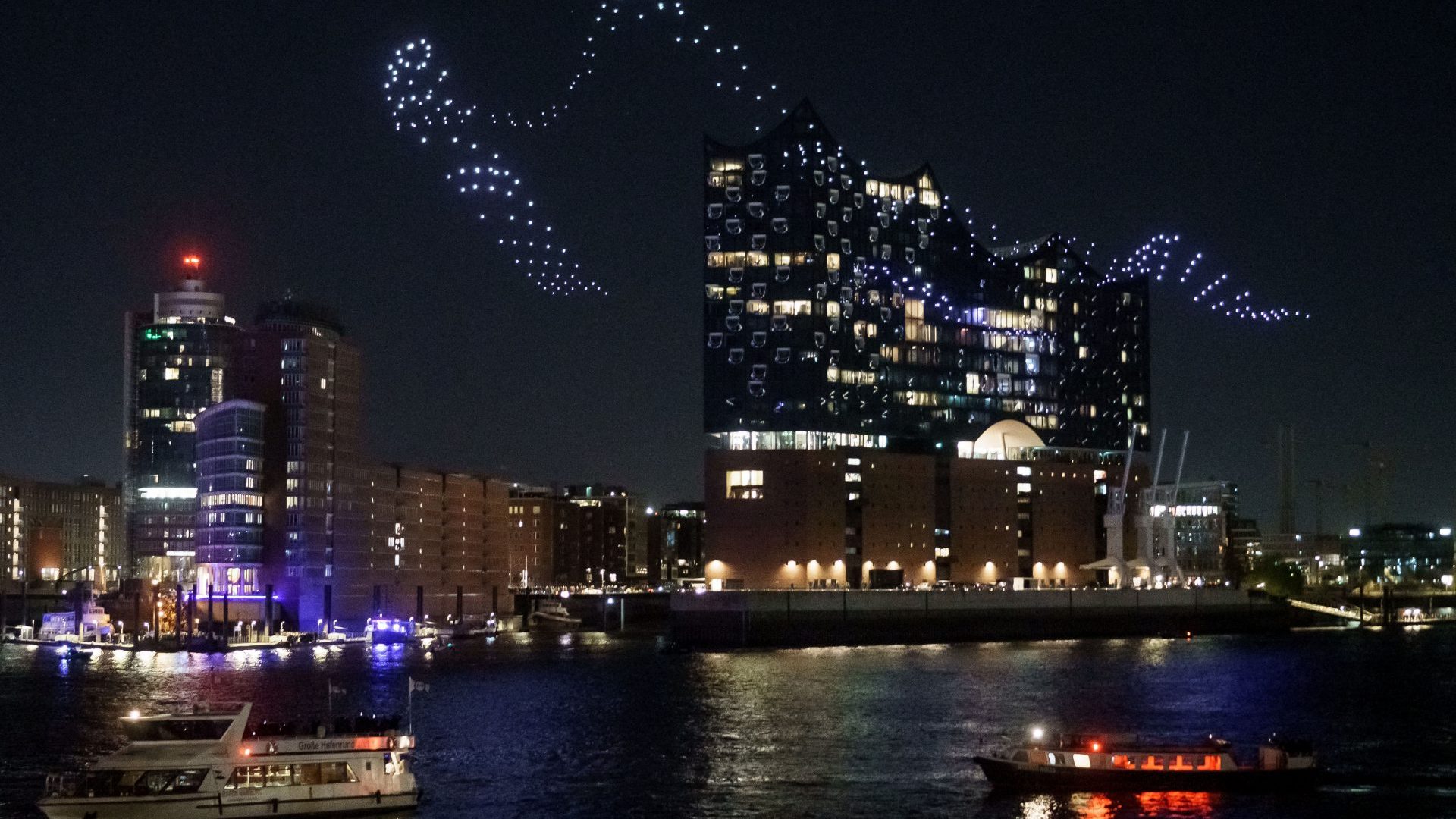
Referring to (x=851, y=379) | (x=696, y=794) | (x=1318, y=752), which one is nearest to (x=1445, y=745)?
(x=1318, y=752)

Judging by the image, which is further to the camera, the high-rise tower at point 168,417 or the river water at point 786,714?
the high-rise tower at point 168,417

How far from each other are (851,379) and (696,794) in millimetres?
118341

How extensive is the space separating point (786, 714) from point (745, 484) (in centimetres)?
8608

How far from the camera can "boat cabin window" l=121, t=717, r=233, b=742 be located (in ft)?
170

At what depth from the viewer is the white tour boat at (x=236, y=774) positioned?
49.3 metres

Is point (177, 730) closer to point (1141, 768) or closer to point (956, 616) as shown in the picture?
point (1141, 768)

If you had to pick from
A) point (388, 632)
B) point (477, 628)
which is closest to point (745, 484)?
point (477, 628)

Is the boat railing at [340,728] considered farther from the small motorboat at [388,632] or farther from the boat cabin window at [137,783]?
the small motorboat at [388,632]

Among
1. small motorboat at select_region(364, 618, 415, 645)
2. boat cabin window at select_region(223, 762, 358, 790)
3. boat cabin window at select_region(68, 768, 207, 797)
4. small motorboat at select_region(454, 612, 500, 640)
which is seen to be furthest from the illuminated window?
boat cabin window at select_region(68, 768, 207, 797)

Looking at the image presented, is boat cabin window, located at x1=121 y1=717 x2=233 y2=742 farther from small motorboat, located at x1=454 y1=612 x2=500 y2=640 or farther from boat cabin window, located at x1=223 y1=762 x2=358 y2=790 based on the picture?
small motorboat, located at x1=454 y1=612 x2=500 y2=640

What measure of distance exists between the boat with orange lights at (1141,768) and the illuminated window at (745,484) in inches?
4254

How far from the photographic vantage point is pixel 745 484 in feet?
550

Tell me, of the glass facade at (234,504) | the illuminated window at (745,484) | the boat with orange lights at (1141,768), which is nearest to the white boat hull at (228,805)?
the boat with orange lights at (1141,768)

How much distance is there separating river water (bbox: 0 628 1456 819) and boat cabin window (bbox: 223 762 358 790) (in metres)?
2.91
